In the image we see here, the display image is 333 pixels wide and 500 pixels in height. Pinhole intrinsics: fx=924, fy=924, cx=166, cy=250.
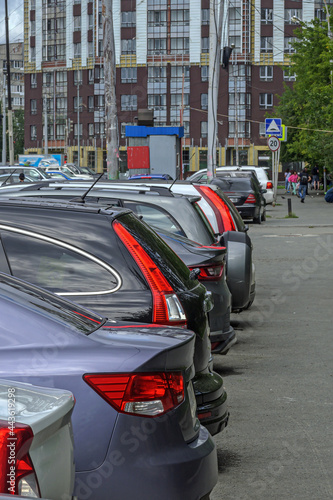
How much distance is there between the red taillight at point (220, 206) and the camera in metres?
12.1

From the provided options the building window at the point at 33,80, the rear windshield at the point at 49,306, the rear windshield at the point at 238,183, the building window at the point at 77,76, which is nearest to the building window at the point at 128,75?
the building window at the point at 77,76

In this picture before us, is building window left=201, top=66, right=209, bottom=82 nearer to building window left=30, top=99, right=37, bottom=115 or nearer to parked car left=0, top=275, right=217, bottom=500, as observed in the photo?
building window left=30, top=99, right=37, bottom=115

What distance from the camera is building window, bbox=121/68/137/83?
323ft

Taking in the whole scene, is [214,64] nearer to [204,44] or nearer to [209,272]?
[209,272]

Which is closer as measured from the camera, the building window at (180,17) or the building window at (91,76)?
the building window at (180,17)

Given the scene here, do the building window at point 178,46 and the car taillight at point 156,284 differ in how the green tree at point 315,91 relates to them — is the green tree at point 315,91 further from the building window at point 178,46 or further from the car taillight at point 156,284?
the car taillight at point 156,284

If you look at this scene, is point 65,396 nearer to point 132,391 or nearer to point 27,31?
point 132,391

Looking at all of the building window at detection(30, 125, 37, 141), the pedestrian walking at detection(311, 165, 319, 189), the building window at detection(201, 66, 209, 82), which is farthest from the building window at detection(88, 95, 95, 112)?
the pedestrian walking at detection(311, 165, 319, 189)

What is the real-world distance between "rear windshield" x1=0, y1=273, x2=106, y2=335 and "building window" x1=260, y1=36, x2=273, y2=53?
313 ft

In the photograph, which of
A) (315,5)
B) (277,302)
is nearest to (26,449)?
(277,302)

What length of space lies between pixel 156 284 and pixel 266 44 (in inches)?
3740

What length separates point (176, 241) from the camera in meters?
7.98

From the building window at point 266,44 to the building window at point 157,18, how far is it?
10365mm

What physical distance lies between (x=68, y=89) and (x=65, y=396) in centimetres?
10416
